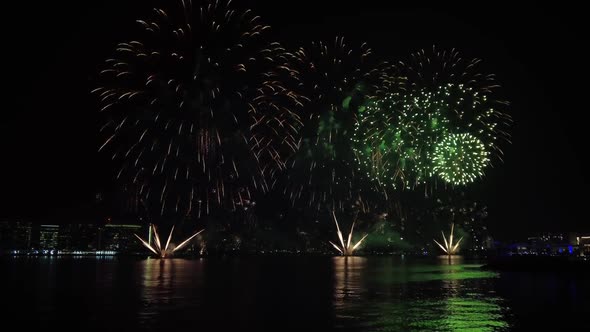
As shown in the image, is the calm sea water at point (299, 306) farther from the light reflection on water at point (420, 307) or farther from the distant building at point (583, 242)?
the distant building at point (583, 242)

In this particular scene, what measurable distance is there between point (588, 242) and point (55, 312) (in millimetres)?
167464

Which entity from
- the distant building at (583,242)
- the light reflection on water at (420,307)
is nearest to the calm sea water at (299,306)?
the light reflection on water at (420,307)

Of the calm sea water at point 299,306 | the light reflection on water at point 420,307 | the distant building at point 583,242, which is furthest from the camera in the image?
the distant building at point 583,242

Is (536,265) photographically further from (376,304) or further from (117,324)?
(117,324)

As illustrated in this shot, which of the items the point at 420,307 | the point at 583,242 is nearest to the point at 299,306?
the point at 420,307

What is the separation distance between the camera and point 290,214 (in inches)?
6284

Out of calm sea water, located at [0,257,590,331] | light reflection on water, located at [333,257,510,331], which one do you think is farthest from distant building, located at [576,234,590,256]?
light reflection on water, located at [333,257,510,331]

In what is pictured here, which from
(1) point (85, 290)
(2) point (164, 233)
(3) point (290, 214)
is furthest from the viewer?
(3) point (290, 214)

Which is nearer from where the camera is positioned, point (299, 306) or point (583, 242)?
point (299, 306)

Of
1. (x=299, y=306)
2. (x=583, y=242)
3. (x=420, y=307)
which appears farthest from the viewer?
(x=583, y=242)

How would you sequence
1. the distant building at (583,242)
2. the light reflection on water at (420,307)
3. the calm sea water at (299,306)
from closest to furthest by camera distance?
the light reflection on water at (420,307), the calm sea water at (299,306), the distant building at (583,242)

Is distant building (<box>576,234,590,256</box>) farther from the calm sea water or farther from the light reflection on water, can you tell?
the light reflection on water

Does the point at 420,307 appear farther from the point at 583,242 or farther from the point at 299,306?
the point at 583,242

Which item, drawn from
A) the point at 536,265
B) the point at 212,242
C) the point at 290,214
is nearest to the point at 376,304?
the point at 536,265
